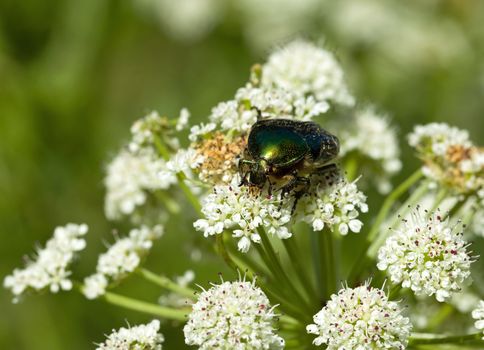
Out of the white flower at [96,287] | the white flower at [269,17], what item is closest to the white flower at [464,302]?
the white flower at [96,287]

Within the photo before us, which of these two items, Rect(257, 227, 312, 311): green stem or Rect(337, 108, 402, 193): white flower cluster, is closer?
Rect(257, 227, 312, 311): green stem

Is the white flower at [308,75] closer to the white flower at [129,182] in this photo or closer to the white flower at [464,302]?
the white flower at [129,182]

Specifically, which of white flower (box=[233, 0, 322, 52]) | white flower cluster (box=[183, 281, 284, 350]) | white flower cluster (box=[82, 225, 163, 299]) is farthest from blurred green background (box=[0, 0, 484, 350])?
white flower cluster (box=[183, 281, 284, 350])

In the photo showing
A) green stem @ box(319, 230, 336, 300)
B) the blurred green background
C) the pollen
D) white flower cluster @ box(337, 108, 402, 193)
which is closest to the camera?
the pollen

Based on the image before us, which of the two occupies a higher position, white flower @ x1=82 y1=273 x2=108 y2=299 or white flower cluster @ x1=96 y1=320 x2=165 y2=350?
white flower @ x1=82 y1=273 x2=108 y2=299

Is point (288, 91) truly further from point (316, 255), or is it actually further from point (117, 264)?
point (117, 264)

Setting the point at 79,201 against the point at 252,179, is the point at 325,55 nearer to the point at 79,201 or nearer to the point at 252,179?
the point at 252,179

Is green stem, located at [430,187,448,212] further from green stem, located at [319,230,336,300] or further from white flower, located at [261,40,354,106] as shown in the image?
white flower, located at [261,40,354,106]

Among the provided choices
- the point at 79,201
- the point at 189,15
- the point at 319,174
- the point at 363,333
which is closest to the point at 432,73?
the point at 189,15
